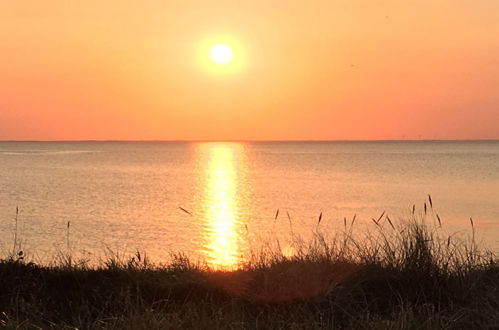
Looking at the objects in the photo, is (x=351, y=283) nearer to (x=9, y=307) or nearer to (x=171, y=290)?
(x=171, y=290)

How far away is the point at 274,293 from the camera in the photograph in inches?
323

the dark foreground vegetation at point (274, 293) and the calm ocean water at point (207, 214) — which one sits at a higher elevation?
the dark foreground vegetation at point (274, 293)

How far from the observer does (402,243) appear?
9.43m

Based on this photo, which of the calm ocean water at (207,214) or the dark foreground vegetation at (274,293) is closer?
the dark foreground vegetation at (274,293)

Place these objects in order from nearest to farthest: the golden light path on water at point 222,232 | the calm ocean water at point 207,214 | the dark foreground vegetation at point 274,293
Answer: the dark foreground vegetation at point 274,293 → the golden light path on water at point 222,232 → the calm ocean water at point 207,214

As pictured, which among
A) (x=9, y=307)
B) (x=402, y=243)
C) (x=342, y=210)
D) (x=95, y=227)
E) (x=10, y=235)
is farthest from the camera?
(x=342, y=210)

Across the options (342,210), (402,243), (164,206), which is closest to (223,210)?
(164,206)

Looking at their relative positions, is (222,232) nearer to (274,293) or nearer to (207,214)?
(207,214)

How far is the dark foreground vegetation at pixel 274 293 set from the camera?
23.4ft

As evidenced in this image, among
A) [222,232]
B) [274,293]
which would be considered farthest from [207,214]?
[274,293]

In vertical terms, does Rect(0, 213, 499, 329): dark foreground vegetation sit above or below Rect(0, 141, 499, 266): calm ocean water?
above

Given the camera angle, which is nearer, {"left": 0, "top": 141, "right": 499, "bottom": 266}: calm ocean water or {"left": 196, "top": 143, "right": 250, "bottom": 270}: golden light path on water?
{"left": 196, "top": 143, "right": 250, "bottom": 270}: golden light path on water

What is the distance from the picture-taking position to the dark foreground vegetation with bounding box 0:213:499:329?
281 inches

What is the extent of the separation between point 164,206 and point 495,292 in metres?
38.5
